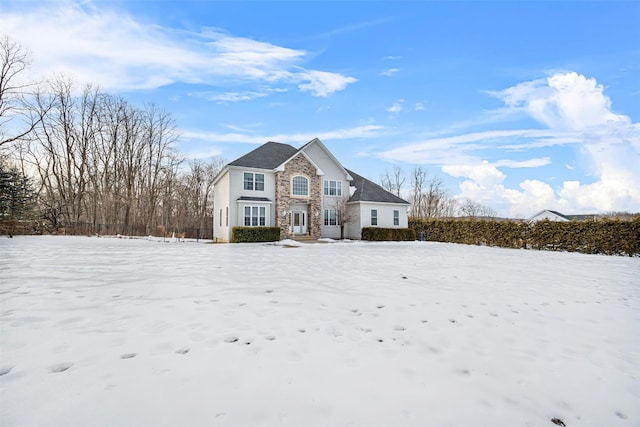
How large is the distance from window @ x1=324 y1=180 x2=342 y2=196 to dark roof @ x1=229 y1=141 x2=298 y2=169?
12.3ft

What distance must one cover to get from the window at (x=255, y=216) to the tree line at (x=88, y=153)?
6548mm

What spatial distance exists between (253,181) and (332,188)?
20.8 feet

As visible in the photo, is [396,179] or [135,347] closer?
[135,347]

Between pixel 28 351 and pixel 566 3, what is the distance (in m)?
15.3

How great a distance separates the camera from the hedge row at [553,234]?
14030 mm

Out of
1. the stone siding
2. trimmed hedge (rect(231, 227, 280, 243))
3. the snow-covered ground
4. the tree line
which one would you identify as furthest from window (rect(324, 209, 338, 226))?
the snow-covered ground

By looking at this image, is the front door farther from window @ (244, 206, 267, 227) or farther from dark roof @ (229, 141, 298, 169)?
dark roof @ (229, 141, 298, 169)

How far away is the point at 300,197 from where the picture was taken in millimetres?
20922

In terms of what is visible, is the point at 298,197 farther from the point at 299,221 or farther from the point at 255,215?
the point at 255,215

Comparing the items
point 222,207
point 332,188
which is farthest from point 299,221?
point 222,207

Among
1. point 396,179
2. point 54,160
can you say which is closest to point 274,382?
point 54,160

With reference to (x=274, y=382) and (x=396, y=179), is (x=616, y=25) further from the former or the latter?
(x=396, y=179)

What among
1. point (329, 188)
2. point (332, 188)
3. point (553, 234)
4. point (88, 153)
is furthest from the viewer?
point (88, 153)

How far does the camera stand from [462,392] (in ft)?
8.04
